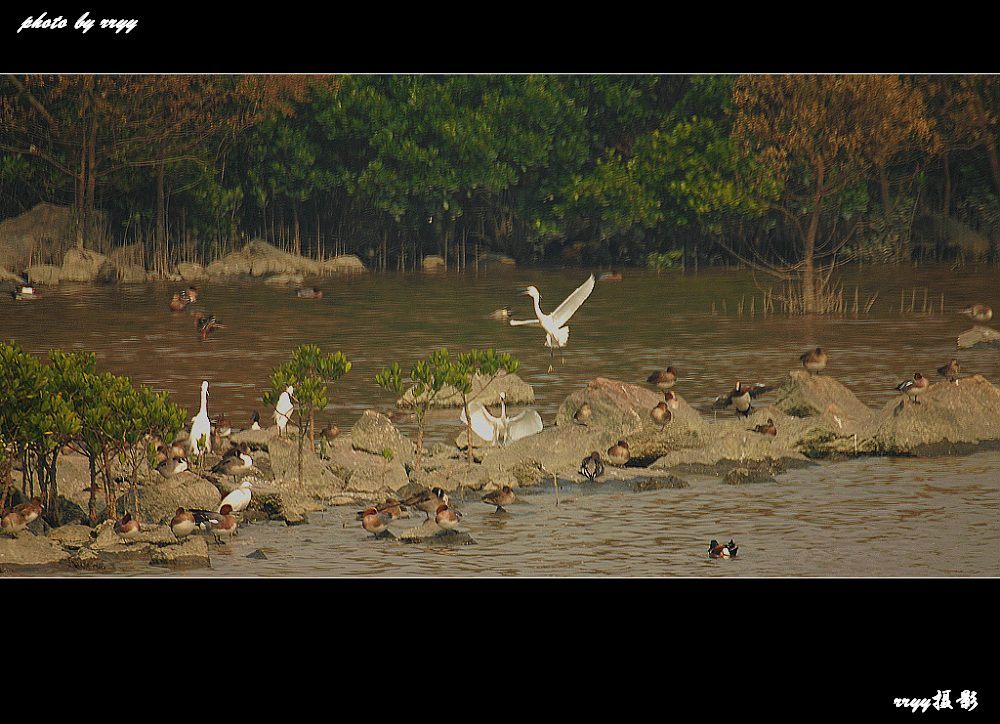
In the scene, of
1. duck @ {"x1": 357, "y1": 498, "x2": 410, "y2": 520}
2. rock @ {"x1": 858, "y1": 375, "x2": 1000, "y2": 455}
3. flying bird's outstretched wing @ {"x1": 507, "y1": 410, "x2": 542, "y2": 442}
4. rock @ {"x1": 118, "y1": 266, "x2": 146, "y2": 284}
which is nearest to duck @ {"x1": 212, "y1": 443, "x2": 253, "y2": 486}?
duck @ {"x1": 357, "y1": 498, "x2": 410, "y2": 520}

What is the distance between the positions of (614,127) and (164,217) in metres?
3.40

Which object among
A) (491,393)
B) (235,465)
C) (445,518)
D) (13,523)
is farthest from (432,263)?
(13,523)

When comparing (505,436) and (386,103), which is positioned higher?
(386,103)

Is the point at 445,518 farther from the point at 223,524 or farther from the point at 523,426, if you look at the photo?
the point at 523,426

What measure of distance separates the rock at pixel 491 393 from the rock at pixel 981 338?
3.02 meters

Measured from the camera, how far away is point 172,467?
10.7 m

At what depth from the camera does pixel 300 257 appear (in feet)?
44.1

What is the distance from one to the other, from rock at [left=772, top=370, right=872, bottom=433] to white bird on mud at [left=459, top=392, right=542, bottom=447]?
70.5 inches

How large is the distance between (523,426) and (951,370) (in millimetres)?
2974

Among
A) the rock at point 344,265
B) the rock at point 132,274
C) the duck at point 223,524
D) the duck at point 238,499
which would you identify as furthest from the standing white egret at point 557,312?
the duck at point 223,524

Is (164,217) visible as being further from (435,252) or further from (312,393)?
(312,393)

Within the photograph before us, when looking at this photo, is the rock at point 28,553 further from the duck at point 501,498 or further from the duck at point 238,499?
the duck at point 501,498

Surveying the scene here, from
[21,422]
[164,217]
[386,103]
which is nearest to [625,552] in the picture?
[21,422]

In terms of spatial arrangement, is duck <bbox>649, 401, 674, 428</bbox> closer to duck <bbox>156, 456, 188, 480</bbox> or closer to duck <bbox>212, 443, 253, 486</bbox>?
duck <bbox>212, 443, 253, 486</bbox>
